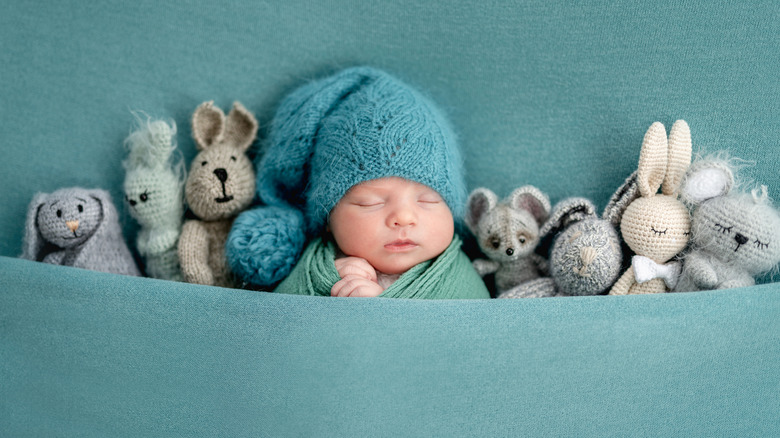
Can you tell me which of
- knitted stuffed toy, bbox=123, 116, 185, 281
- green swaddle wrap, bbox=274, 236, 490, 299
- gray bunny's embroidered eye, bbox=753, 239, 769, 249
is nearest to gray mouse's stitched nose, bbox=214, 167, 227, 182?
knitted stuffed toy, bbox=123, 116, 185, 281

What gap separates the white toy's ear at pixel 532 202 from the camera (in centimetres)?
120

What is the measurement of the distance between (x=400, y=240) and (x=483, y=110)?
386 millimetres

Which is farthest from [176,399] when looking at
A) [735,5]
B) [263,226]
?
[735,5]

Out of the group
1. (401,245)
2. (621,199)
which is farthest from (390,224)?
(621,199)

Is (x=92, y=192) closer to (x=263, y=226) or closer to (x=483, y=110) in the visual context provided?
(x=263, y=226)

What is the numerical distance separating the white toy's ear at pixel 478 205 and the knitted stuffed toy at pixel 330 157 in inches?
1.1


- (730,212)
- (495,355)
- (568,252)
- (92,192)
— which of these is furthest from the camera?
(92,192)

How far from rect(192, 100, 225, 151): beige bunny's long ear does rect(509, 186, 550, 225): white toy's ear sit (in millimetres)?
663

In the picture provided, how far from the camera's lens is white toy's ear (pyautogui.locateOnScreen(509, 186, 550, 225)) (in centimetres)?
120

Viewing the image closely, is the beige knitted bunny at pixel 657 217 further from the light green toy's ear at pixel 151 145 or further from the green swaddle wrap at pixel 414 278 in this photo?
the light green toy's ear at pixel 151 145

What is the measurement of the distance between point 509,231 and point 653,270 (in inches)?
10.9

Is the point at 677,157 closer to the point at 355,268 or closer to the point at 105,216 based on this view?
the point at 355,268

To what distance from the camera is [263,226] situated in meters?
1.16

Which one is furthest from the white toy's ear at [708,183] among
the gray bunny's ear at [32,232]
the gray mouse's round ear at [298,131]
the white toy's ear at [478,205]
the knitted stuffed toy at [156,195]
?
the gray bunny's ear at [32,232]
